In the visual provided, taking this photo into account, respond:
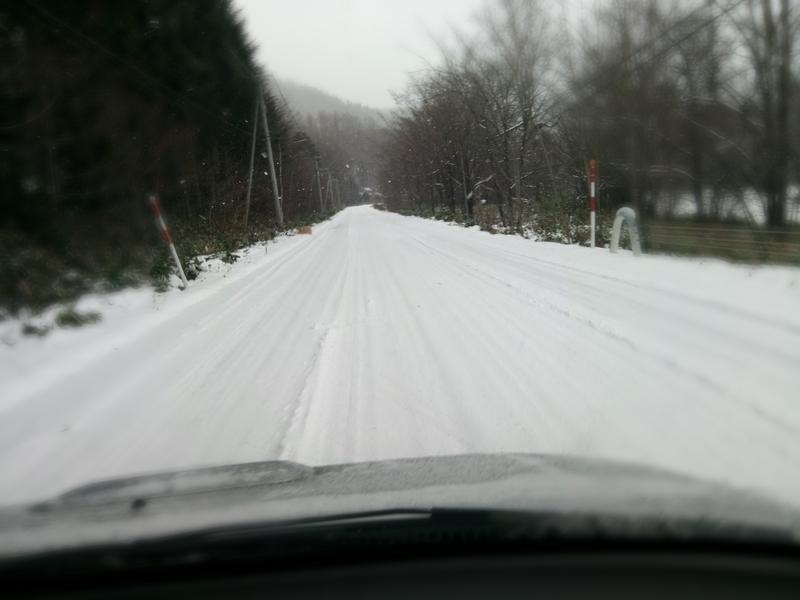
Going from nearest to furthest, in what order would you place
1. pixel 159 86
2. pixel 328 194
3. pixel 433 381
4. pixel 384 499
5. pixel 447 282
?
pixel 384 499 → pixel 433 381 → pixel 447 282 → pixel 159 86 → pixel 328 194

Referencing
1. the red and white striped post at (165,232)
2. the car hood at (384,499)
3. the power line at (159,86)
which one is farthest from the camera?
the power line at (159,86)

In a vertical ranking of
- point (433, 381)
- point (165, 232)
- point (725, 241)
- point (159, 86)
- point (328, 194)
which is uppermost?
point (328, 194)

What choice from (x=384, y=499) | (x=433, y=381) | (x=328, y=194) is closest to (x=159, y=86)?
(x=433, y=381)

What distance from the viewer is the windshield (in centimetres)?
322

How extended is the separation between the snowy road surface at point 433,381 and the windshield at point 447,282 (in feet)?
0.09

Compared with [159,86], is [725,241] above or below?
below

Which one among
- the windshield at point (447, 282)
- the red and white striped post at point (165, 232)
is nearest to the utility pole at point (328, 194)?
the windshield at point (447, 282)

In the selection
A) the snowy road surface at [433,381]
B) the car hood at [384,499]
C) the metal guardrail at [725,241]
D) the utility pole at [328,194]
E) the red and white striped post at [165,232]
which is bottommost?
the snowy road surface at [433,381]

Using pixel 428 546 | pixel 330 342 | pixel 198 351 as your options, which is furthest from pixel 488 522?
pixel 198 351

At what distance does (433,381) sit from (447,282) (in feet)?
15.0

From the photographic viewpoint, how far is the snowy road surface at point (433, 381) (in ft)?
9.82

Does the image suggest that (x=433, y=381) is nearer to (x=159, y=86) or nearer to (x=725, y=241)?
(x=725, y=241)

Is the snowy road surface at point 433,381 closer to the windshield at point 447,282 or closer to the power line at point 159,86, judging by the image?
the windshield at point 447,282

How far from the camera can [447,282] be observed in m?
8.53
